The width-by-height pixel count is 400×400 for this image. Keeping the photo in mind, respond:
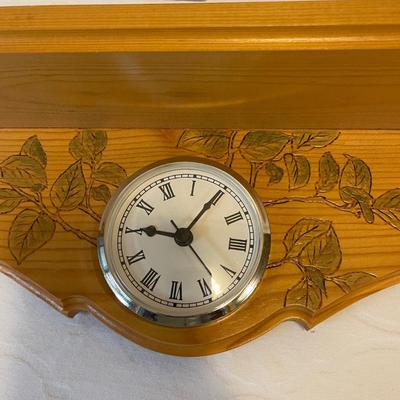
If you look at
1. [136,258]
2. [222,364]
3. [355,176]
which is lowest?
[222,364]

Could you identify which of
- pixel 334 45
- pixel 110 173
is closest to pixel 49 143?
pixel 110 173

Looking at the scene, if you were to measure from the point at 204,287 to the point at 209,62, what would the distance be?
0.27 m

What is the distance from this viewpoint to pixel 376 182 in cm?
71

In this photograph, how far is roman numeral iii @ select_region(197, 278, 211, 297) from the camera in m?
0.66

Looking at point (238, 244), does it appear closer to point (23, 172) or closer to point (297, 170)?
point (297, 170)

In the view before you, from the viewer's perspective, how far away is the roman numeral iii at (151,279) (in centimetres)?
67

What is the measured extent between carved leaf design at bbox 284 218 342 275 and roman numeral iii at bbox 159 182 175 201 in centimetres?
16

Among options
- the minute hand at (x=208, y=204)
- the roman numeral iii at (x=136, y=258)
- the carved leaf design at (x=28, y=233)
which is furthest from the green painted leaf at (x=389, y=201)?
the carved leaf design at (x=28, y=233)

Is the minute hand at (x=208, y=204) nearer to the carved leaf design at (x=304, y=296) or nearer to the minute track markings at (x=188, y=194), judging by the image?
the minute track markings at (x=188, y=194)

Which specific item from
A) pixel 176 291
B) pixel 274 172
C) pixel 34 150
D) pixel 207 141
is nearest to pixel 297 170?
pixel 274 172

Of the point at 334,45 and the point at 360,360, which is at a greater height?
the point at 334,45

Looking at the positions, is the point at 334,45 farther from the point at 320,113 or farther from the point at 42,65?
the point at 42,65

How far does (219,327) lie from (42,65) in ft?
1.25

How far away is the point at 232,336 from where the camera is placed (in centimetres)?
65
